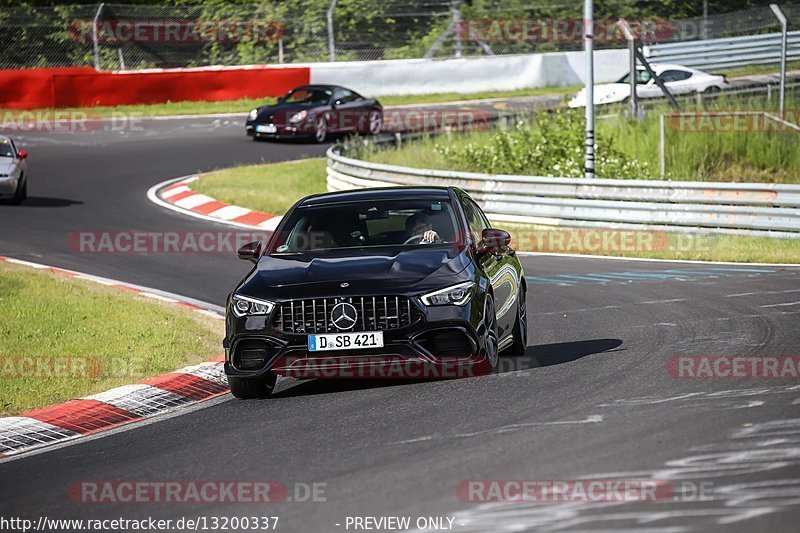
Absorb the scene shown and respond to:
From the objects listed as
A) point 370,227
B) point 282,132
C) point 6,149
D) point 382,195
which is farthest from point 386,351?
point 282,132

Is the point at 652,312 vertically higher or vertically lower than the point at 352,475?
lower

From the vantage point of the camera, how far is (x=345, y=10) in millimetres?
38125

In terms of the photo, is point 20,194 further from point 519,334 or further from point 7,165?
point 519,334

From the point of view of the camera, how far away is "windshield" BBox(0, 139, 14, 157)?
77.3 feet

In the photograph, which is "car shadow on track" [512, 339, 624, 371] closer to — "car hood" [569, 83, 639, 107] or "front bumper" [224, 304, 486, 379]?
"front bumper" [224, 304, 486, 379]

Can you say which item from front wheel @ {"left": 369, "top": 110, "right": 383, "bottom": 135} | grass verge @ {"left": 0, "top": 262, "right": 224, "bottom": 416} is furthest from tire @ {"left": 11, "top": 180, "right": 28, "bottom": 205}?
front wheel @ {"left": 369, "top": 110, "right": 383, "bottom": 135}

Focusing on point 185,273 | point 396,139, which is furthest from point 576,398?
point 396,139

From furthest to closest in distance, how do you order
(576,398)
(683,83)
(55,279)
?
(683,83) → (55,279) → (576,398)

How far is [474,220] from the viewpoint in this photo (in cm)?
1099

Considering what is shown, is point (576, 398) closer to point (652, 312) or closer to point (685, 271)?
point (652, 312)

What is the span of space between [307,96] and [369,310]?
24499mm

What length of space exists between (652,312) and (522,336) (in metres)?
2.35

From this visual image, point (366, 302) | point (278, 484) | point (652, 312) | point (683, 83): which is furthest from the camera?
point (683, 83)

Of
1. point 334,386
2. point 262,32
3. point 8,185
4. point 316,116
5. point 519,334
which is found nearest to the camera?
point 334,386
